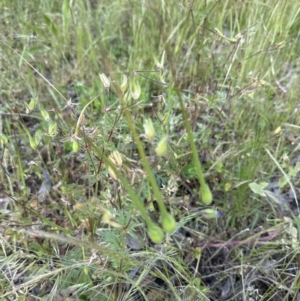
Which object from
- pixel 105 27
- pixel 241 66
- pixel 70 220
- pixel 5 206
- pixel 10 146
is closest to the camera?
pixel 70 220

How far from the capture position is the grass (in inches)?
37.3

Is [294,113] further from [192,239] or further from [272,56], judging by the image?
[192,239]

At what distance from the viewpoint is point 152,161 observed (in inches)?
41.6

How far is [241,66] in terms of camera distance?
A: 149cm

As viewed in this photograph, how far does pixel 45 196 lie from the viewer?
4.21 ft

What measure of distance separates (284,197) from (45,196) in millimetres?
705

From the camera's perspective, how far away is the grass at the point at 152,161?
948 mm

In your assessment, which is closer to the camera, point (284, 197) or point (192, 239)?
point (192, 239)

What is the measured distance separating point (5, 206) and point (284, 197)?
Answer: 2.67 feet

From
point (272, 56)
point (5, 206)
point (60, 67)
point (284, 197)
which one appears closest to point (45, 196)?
point (5, 206)

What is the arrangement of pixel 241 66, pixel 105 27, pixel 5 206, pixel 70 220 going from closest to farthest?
pixel 70 220, pixel 5 206, pixel 241 66, pixel 105 27

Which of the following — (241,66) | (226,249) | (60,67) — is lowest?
(226,249)

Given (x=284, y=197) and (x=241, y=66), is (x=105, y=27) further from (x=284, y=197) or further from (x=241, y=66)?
(x=284, y=197)

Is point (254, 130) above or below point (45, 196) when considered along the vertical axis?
above
